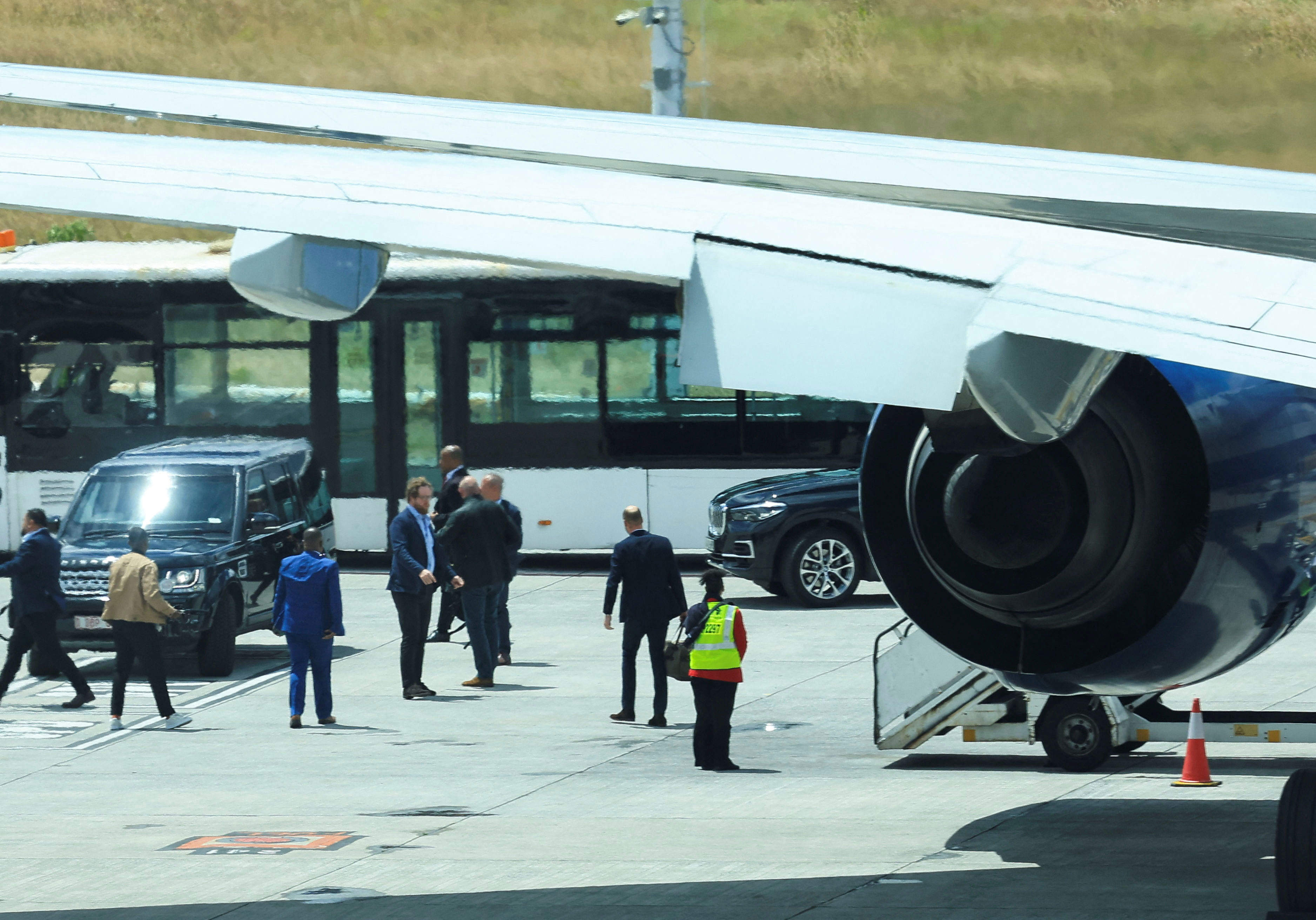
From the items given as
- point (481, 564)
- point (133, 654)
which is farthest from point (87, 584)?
point (481, 564)

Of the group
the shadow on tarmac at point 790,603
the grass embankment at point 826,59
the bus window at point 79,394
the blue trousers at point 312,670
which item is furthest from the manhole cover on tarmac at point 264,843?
the grass embankment at point 826,59

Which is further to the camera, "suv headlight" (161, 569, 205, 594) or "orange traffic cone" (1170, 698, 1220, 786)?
"suv headlight" (161, 569, 205, 594)

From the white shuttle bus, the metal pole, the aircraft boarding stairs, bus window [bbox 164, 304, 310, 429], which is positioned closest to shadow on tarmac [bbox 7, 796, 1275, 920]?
the aircraft boarding stairs

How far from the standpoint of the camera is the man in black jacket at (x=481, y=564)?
644 inches

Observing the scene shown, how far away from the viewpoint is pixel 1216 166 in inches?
367

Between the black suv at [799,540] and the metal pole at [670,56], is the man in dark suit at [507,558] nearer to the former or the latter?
the black suv at [799,540]

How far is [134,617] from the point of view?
48.4ft

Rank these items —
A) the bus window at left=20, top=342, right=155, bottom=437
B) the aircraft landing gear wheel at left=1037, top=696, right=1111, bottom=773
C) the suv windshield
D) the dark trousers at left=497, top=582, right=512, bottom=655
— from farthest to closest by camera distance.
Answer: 1. the bus window at left=20, top=342, right=155, bottom=437
2. the suv windshield
3. the dark trousers at left=497, top=582, right=512, bottom=655
4. the aircraft landing gear wheel at left=1037, top=696, right=1111, bottom=773

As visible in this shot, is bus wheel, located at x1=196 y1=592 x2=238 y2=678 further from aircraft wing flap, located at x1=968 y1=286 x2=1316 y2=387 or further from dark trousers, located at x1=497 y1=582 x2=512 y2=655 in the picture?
aircraft wing flap, located at x1=968 y1=286 x2=1316 y2=387

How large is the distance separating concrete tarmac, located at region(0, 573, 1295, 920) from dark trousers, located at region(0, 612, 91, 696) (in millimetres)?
325

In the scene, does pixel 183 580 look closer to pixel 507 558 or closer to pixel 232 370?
pixel 507 558

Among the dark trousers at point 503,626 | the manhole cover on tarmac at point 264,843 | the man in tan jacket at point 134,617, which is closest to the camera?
the manhole cover on tarmac at point 264,843

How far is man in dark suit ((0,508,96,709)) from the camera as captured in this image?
15.4 metres

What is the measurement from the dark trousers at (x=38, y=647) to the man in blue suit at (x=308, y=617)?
2.08 metres
